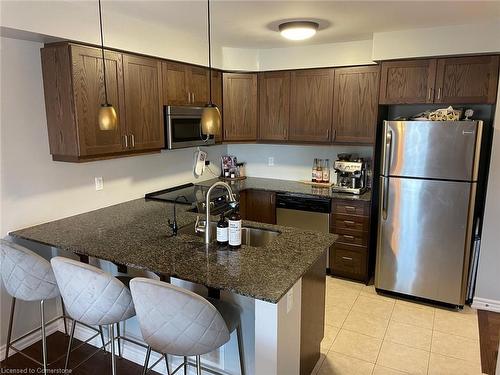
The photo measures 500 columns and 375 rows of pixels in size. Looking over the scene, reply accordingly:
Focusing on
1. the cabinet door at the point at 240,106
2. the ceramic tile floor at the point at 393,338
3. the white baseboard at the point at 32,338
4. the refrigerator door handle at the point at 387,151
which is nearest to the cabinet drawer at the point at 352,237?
the ceramic tile floor at the point at 393,338

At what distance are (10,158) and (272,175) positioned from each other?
2850mm

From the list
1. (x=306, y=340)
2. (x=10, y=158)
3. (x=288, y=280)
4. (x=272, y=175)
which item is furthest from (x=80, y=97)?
(x=272, y=175)

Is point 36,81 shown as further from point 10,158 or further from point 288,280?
point 288,280

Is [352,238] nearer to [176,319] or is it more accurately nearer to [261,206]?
[261,206]

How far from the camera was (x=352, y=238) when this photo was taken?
3656 mm

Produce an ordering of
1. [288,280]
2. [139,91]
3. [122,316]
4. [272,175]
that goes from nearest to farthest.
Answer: [288,280]
[122,316]
[139,91]
[272,175]

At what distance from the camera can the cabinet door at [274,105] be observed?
13.1 ft

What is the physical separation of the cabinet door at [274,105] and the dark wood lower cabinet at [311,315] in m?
2.07

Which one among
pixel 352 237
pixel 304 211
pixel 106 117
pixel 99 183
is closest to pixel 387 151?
pixel 352 237

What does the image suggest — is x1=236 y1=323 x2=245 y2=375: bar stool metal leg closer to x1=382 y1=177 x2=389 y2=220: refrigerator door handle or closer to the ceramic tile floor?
the ceramic tile floor

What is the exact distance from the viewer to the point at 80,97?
8.16 ft

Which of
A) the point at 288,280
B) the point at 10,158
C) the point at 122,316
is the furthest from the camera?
the point at 10,158

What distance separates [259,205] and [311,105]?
4.00 feet

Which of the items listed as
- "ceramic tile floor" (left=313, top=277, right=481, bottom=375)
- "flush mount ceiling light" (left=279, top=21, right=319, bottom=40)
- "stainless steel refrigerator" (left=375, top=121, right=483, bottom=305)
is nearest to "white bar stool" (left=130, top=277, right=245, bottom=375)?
"ceramic tile floor" (left=313, top=277, right=481, bottom=375)
